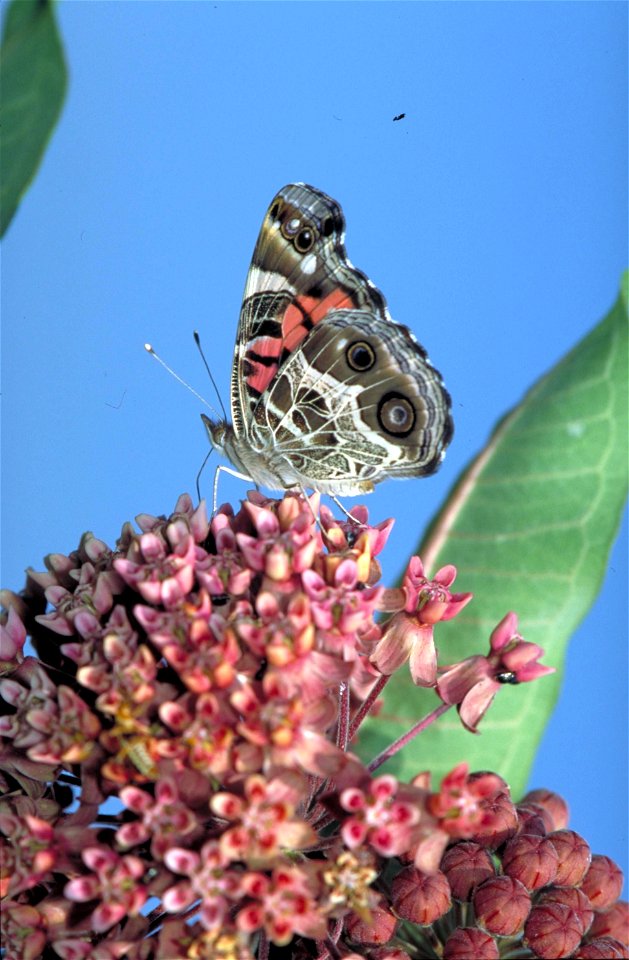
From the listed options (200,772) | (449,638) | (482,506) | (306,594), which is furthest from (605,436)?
(200,772)

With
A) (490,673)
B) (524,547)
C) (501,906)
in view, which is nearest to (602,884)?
(501,906)

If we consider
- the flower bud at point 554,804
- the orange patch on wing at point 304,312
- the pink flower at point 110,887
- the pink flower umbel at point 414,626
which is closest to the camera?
the pink flower at point 110,887

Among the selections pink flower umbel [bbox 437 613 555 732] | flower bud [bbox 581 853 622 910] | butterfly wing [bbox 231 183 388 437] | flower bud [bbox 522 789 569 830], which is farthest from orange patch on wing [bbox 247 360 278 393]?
flower bud [bbox 581 853 622 910]

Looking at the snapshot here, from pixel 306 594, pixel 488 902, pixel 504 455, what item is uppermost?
pixel 504 455

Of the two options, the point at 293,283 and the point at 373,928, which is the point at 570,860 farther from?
the point at 293,283

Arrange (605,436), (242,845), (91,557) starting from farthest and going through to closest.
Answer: (605,436)
(91,557)
(242,845)

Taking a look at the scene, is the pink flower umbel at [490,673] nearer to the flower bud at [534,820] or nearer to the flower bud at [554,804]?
the flower bud at [534,820]

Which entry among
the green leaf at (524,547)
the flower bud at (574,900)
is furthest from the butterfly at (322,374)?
the flower bud at (574,900)

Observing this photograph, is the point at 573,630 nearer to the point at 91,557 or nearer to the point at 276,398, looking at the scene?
the point at 276,398
